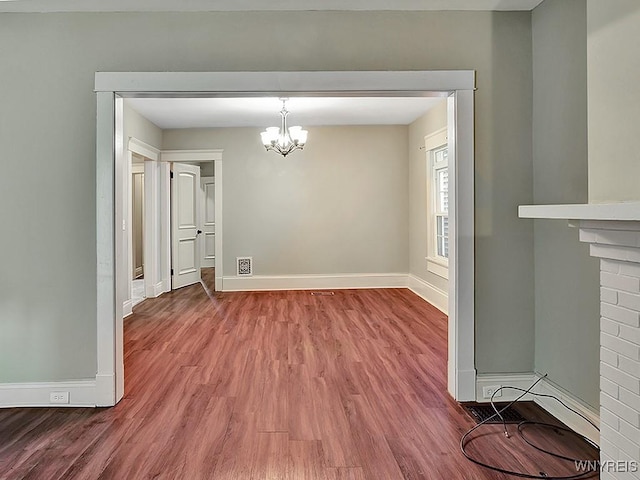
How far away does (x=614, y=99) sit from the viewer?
161 cm

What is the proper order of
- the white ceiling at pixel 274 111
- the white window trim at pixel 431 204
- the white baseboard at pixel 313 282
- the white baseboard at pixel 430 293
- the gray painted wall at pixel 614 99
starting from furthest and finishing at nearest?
the white baseboard at pixel 313 282
the white window trim at pixel 431 204
the white baseboard at pixel 430 293
the white ceiling at pixel 274 111
the gray painted wall at pixel 614 99

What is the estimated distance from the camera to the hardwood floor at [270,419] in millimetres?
1967

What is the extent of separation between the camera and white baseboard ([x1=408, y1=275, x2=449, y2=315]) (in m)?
5.07

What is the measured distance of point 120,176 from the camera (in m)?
2.68

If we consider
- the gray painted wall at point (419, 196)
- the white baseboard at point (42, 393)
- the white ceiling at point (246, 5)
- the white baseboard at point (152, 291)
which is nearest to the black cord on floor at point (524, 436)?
the white baseboard at point (42, 393)

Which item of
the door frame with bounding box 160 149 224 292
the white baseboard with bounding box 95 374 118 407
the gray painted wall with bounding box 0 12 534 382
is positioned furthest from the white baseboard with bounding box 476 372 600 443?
the door frame with bounding box 160 149 224 292

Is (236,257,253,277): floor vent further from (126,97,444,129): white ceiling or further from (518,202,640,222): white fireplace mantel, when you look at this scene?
(518,202,640,222): white fireplace mantel

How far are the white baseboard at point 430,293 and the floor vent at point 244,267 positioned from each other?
8.12ft

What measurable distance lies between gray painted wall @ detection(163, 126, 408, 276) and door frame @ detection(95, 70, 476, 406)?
12.5ft

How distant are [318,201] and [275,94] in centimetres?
391

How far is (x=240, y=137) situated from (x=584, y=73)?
500cm

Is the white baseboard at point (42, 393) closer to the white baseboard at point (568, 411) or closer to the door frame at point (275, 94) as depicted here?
the door frame at point (275, 94)

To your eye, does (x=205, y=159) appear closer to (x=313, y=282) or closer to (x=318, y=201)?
(x=318, y=201)

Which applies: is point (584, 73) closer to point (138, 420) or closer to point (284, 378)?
point (284, 378)
